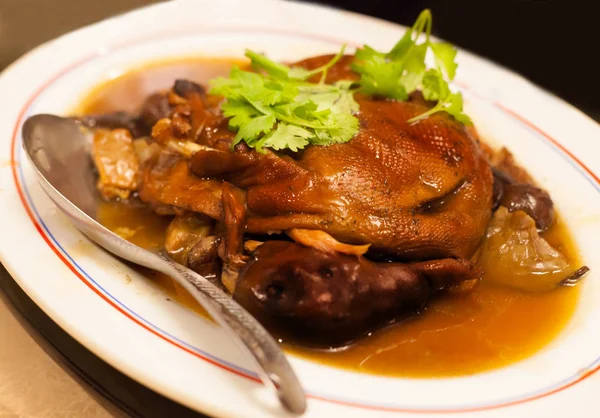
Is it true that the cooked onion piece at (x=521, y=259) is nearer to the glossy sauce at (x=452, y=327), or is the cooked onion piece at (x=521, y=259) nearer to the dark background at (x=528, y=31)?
the glossy sauce at (x=452, y=327)

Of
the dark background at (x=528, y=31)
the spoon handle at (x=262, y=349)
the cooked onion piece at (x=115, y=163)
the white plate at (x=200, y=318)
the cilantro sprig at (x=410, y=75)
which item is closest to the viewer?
the spoon handle at (x=262, y=349)

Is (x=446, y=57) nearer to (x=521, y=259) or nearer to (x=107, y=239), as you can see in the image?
(x=521, y=259)

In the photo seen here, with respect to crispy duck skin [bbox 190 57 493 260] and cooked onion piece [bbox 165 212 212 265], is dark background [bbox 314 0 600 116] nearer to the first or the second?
crispy duck skin [bbox 190 57 493 260]

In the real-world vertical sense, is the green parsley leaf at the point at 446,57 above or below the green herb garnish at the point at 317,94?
above

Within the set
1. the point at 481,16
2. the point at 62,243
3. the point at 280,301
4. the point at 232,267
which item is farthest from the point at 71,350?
the point at 481,16

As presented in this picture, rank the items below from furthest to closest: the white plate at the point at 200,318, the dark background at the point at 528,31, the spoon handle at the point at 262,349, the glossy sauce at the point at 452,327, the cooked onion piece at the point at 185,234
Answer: the dark background at the point at 528,31 < the cooked onion piece at the point at 185,234 < the glossy sauce at the point at 452,327 < the white plate at the point at 200,318 < the spoon handle at the point at 262,349

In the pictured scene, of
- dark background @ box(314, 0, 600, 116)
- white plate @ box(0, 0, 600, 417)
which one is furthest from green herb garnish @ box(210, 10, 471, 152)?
dark background @ box(314, 0, 600, 116)

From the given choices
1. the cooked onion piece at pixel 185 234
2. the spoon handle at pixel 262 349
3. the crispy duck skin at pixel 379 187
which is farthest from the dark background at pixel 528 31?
the spoon handle at pixel 262 349
